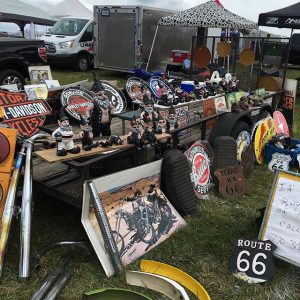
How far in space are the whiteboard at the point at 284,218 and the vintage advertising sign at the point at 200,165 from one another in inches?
45.1

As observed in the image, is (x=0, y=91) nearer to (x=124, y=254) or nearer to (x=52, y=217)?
(x=52, y=217)

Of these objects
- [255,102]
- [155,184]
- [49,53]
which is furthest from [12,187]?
[49,53]

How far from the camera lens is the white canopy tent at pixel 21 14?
1882cm

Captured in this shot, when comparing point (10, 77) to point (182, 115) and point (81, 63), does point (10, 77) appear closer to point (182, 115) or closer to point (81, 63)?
point (182, 115)

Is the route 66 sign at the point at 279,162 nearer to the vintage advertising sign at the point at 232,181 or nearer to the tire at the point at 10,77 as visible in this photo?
the vintage advertising sign at the point at 232,181

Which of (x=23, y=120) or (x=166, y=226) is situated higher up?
(x=23, y=120)

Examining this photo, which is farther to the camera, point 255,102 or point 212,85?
point 212,85

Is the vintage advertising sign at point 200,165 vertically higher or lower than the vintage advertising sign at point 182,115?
lower

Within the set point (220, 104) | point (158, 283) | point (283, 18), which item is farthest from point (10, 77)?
point (283, 18)

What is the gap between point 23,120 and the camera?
4457 mm

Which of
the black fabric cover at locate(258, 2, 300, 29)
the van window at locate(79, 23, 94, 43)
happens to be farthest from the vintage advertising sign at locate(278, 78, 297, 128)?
the van window at locate(79, 23, 94, 43)

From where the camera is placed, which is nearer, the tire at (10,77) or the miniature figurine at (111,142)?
the miniature figurine at (111,142)

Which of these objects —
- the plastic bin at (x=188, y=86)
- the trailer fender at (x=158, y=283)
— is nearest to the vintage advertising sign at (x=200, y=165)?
the trailer fender at (x=158, y=283)

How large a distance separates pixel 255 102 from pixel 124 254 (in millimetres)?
3707
